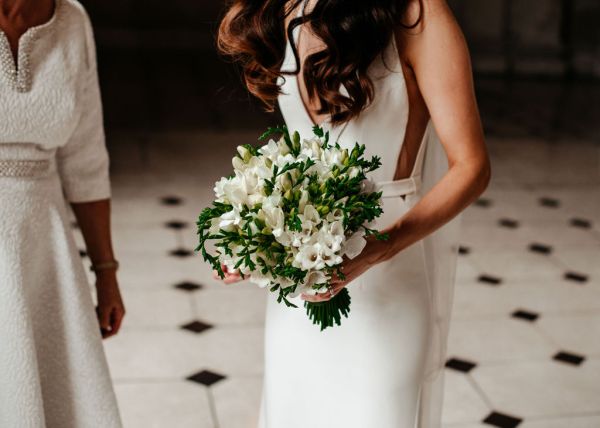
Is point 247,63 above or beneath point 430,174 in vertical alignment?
above

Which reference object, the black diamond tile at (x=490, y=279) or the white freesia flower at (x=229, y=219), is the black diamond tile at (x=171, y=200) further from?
the white freesia flower at (x=229, y=219)

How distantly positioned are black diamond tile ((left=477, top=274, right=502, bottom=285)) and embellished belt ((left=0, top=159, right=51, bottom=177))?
468 cm

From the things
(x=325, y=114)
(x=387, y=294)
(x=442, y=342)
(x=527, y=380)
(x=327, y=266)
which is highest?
(x=325, y=114)

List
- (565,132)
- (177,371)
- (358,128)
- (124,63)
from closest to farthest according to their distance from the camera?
(358,128), (177,371), (565,132), (124,63)

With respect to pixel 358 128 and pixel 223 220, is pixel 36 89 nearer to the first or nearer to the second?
pixel 223 220

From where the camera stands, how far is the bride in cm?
179

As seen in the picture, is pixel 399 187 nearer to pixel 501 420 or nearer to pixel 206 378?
pixel 501 420

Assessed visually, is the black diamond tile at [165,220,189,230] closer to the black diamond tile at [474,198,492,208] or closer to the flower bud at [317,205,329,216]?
the black diamond tile at [474,198,492,208]

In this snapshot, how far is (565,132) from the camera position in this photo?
11.4 metres

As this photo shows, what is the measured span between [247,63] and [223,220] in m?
0.72

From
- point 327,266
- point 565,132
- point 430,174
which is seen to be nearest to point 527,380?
point 430,174

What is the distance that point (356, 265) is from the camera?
1737 millimetres

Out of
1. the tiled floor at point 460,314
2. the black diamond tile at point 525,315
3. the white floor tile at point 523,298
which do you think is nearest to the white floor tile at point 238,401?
the tiled floor at point 460,314

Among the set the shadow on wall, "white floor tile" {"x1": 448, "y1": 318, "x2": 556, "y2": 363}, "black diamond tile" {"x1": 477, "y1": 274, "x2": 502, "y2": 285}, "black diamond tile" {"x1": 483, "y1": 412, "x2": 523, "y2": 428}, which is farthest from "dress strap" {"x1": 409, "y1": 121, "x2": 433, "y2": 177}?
the shadow on wall
